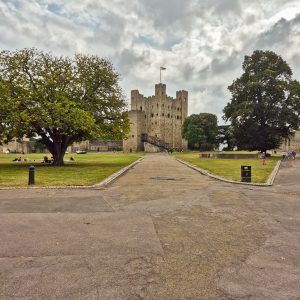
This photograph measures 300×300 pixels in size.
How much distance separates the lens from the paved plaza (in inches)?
178

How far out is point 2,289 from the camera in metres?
4.48

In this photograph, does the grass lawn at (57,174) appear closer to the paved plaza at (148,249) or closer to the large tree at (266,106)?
the paved plaza at (148,249)

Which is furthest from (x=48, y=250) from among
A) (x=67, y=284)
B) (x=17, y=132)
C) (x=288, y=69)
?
(x=288, y=69)

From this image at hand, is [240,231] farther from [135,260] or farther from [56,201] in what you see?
[56,201]

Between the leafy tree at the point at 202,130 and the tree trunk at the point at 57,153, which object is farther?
the leafy tree at the point at 202,130

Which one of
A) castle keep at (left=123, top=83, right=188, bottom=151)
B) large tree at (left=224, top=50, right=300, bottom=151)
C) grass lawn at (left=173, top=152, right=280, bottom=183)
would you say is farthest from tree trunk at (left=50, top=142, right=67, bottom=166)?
castle keep at (left=123, top=83, right=188, bottom=151)

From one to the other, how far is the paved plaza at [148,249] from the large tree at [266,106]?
137ft

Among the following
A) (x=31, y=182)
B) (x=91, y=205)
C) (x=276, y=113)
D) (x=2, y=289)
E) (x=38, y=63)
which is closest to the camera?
(x=2, y=289)

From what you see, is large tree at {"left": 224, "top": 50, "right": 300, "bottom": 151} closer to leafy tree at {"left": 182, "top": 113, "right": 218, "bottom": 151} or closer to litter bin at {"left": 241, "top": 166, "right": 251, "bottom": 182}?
litter bin at {"left": 241, "top": 166, "right": 251, "bottom": 182}

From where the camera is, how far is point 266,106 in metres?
51.5

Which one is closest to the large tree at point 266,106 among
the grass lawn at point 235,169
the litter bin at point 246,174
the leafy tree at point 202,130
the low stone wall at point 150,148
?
the grass lawn at point 235,169

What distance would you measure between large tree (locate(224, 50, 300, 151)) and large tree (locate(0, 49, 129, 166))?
24438mm

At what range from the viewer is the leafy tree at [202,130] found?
10269 centimetres

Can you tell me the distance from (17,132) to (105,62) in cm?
1130
